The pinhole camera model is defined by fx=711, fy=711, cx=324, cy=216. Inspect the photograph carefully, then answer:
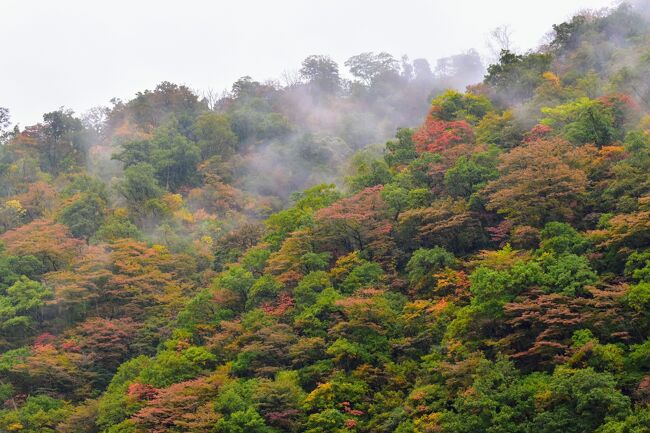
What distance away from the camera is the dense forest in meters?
18.6

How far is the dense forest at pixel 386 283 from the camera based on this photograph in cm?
1858

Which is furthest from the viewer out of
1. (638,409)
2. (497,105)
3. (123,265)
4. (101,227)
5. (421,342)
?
(497,105)

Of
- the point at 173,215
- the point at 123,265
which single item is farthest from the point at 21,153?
the point at 123,265

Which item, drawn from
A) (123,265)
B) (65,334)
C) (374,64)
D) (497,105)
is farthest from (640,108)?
(374,64)

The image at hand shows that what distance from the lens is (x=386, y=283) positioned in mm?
25422

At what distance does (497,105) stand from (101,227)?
20678mm

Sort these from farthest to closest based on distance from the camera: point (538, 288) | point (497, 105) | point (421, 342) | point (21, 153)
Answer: point (21, 153) < point (497, 105) < point (421, 342) < point (538, 288)

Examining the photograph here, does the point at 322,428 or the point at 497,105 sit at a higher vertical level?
the point at 497,105

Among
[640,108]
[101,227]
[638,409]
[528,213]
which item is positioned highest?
[101,227]

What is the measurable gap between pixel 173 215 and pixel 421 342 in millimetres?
19861

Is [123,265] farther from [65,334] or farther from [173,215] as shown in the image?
[173,215]

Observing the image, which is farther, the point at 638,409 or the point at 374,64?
the point at 374,64

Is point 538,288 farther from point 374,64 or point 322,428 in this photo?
point 374,64

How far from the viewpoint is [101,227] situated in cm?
3394
